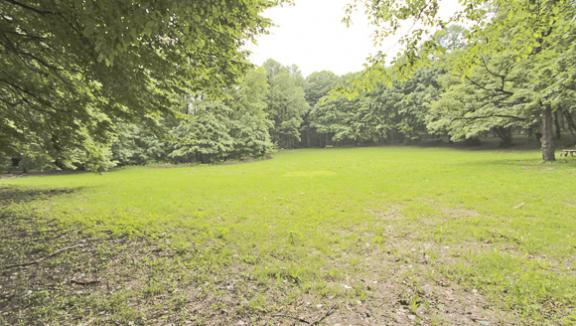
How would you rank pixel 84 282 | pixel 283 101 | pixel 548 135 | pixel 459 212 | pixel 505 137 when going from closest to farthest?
pixel 84 282 → pixel 459 212 → pixel 548 135 → pixel 505 137 → pixel 283 101

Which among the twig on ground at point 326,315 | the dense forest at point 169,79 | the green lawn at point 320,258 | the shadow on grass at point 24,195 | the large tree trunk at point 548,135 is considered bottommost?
the twig on ground at point 326,315

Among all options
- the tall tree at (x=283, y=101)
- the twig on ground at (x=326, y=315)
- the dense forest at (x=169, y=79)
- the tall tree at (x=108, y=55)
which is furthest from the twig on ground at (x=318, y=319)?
the tall tree at (x=283, y=101)

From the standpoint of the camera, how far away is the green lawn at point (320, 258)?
11.6 ft

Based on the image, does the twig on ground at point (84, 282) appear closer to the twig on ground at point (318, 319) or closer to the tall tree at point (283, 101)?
the twig on ground at point (318, 319)

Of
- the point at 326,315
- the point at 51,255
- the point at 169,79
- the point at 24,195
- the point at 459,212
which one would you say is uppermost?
the point at 169,79

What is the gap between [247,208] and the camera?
867 cm

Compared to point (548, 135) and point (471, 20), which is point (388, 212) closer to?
point (471, 20)

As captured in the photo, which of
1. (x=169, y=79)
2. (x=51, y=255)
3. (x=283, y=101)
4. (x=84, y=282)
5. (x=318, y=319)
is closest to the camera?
(x=318, y=319)

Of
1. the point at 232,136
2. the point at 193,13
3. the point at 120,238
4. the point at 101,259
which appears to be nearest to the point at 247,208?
the point at 120,238

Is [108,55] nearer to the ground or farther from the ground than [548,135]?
farther from the ground

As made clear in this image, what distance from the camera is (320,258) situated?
5.07 m

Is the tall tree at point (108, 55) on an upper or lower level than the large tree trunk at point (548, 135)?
upper

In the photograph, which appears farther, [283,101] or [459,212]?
[283,101]

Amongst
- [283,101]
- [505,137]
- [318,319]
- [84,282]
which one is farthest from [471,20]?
[283,101]
